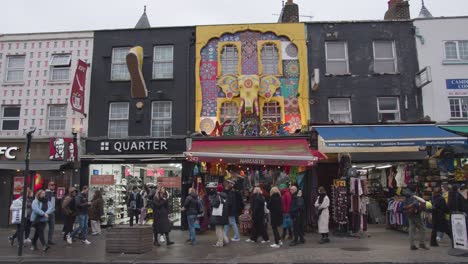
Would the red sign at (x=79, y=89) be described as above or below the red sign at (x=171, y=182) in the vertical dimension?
above

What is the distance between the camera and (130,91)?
18.9 meters

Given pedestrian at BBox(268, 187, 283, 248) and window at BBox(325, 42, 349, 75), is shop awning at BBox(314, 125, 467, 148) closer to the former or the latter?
pedestrian at BBox(268, 187, 283, 248)

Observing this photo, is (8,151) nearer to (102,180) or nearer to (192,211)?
(102,180)

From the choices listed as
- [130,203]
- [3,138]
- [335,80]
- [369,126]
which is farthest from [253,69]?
[3,138]

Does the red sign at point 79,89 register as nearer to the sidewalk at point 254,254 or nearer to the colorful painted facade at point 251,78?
the colorful painted facade at point 251,78

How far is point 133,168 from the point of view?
1844cm

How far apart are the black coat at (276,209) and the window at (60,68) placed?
449 inches

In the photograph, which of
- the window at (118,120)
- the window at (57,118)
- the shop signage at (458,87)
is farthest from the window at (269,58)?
the window at (57,118)

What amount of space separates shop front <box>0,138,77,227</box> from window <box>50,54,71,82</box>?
9.93ft

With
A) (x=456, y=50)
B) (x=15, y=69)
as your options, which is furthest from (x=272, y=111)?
(x=15, y=69)

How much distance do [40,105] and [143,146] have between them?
5.19 meters

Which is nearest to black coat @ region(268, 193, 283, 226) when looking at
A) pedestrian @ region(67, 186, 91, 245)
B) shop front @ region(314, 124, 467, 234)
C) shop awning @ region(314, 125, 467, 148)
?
shop front @ region(314, 124, 467, 234)

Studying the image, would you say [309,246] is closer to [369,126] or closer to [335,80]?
[369,126]

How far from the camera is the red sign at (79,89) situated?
696 inches
